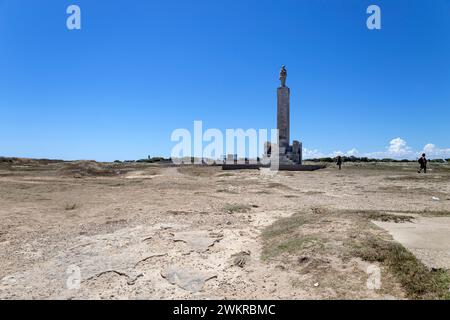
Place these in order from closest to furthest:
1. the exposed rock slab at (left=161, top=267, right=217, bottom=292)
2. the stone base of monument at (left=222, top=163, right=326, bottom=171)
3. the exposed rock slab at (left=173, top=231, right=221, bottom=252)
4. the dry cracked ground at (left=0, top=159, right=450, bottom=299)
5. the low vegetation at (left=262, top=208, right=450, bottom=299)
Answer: the low vegetation at (left=262, top=208, right=450, bottom=299) → the dry cracked ground at (left=0, top=159, right=450, bottom=299) → the exposed rock slab at (left=161, top=267, right=217, bottom=292) → the exposed rock slab at (left=173, top=231, right=221, bottom=252) → the stone base of monument at (left=222, top=163, right=326, bottom=171)

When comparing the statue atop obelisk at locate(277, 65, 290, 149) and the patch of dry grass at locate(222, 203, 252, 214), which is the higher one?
the statue atop obelisk at locate(277, 65, 290, 149)

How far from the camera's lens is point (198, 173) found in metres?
28.5

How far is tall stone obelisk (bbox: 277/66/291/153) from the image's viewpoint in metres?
34.4

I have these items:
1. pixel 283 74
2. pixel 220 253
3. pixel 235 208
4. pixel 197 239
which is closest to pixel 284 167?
pixel 283 74

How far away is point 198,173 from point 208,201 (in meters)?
15.6

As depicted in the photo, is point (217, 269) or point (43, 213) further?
point (43, 213)

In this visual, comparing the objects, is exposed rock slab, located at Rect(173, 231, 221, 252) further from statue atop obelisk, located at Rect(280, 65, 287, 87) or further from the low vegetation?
statue atop obelisk, located at Rect(280, 65, 287, 87)

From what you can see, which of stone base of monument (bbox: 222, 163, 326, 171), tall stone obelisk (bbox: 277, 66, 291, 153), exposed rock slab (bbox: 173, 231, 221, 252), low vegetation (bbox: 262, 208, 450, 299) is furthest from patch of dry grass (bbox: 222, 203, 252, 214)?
tall stone obelisk (bbox: 277, 66, 291, 153)

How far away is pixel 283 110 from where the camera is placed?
113 feet

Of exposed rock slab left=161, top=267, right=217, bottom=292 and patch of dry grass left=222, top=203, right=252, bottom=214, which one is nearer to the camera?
exposed rock slab left=161, top=267, right=217, bottom=292

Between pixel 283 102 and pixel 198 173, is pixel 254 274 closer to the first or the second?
pixel 198 173

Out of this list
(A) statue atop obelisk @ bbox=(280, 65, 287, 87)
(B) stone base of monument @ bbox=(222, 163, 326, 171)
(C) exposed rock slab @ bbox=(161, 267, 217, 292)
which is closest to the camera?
(C) exposed rock slab @ bbox=(161, 267, 217, 292)

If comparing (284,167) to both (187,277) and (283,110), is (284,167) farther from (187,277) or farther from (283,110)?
(187,277)
